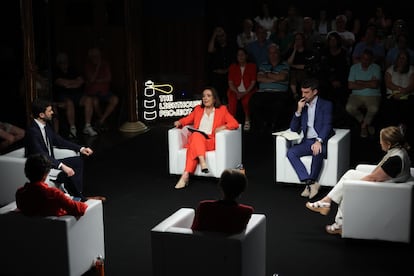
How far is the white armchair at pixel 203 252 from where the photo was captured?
4348 millimetres

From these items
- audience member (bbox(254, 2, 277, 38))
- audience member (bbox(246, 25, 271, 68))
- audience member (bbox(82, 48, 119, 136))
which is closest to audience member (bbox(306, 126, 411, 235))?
audience member (bbox(246, 25, 271, 68))

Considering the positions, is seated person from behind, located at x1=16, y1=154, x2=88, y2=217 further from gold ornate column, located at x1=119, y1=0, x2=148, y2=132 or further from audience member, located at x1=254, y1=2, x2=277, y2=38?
audience member, located at x1=254, y1=2, x2=277, y2=38

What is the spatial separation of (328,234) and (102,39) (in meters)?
6.97

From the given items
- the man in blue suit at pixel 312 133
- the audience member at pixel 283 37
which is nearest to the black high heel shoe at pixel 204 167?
the man in blue suit at pixel 312 133

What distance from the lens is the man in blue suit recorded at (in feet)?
23.3

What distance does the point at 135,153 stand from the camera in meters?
9.09

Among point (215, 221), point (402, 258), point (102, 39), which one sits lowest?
point (402, 258)

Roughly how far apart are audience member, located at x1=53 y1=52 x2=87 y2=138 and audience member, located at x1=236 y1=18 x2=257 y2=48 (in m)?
2.65

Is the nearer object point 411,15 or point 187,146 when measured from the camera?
point 187,146

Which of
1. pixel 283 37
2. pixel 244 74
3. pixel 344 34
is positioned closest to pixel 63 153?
pixel 244 74

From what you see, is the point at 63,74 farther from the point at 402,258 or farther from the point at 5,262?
the point at 402,258

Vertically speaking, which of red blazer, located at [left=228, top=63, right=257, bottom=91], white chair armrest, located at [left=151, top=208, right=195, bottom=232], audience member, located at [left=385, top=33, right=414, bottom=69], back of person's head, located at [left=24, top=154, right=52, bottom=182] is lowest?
white chair armrest, located at [left=151, top=208, right=195, bottom=232]

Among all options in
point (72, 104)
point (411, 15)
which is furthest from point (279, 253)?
point (411, 15)

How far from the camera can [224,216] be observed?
4418mm
